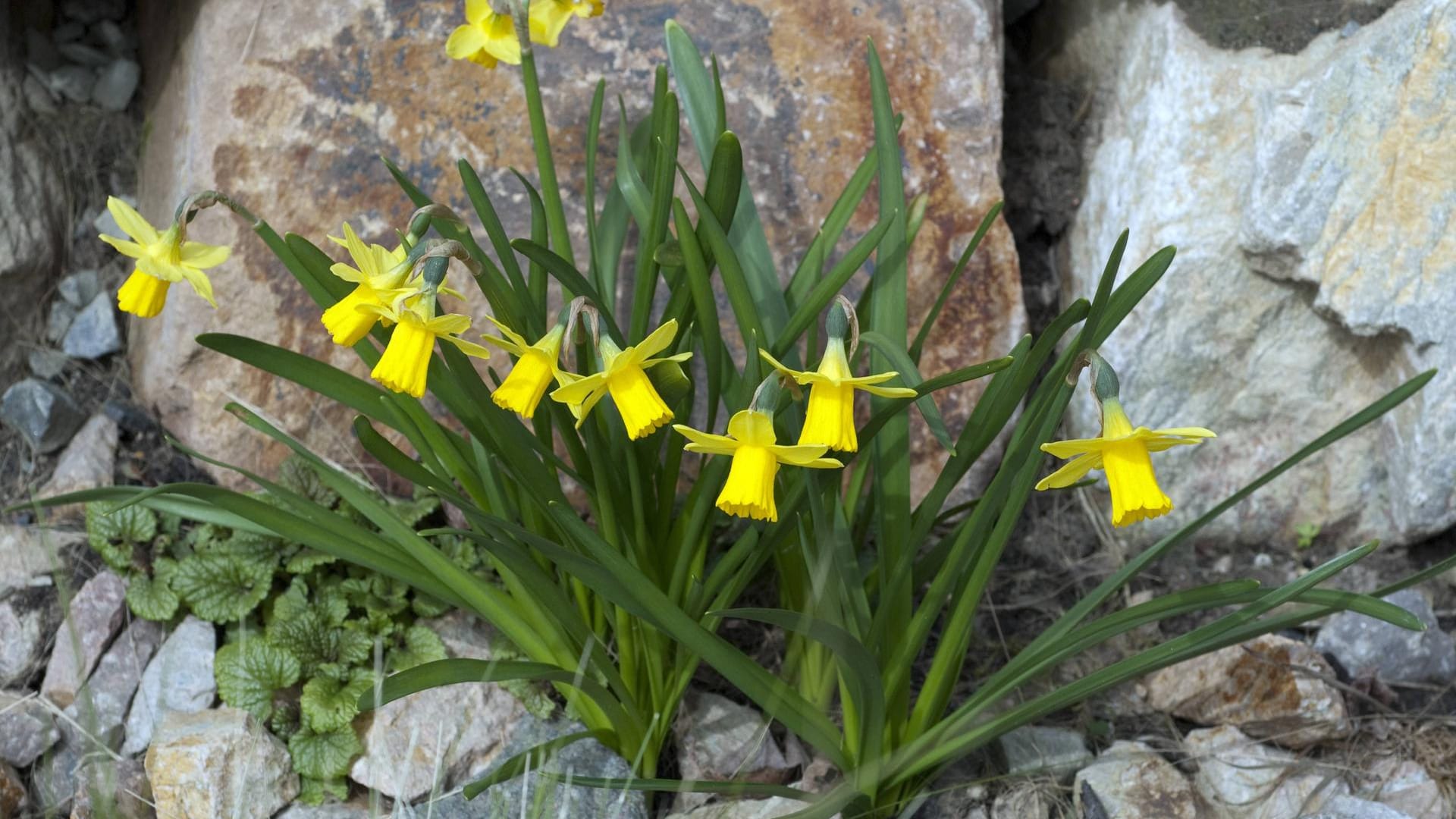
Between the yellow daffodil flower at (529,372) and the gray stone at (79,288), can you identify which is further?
the gray stone at (79,288)

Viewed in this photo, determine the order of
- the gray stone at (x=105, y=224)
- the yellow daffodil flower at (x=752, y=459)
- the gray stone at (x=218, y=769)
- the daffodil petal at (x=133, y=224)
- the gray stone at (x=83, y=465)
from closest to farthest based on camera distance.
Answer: the yellow daffodil flower at (x=752, y=459)
the daffodil petal at (x=133, y=224)
the gray stone at (x=218, y=769)
the gray stone at (x=83, y=465)
the gray stone at (x=105, y=224)

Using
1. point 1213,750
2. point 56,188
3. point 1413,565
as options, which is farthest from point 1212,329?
point 56,188

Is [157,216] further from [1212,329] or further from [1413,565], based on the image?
[1413,565]

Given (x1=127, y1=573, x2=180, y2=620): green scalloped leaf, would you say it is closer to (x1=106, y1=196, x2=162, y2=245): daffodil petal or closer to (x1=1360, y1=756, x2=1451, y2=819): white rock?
(x1=106, y1=196, x2=162, y2=245): daffodil petal

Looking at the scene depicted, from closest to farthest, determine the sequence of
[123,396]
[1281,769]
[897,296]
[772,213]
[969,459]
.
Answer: [969,459] < [897,296] < [1281,769] < [772,213] < [123,396]

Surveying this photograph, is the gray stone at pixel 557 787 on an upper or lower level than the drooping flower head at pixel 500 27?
lower

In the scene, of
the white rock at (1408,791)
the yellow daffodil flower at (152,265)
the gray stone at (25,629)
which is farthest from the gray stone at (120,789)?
the white rock at (1408,791)

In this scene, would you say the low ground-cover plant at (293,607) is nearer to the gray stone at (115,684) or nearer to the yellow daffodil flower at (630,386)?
the gray stone at (115,684)
